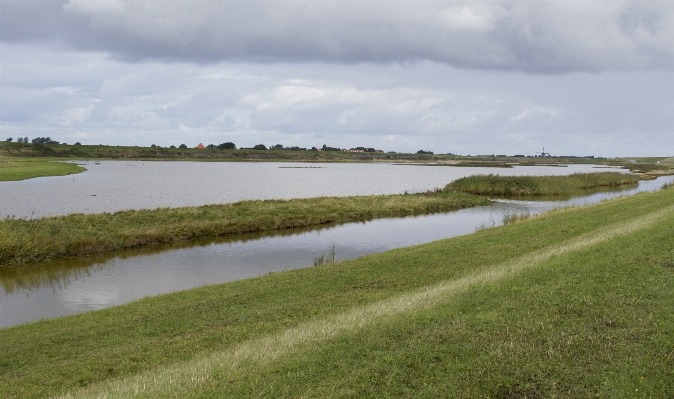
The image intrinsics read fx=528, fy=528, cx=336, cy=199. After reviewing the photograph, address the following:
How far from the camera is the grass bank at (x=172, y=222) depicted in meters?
24.6

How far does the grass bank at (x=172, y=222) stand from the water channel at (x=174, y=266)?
115cm

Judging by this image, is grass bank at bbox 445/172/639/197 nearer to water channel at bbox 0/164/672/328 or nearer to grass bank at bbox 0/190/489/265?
grass bank at bbox 0/190/489/265

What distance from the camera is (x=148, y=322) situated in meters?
12.7

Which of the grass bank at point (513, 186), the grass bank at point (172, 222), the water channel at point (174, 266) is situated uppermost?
the grass bank at point (513, 186)

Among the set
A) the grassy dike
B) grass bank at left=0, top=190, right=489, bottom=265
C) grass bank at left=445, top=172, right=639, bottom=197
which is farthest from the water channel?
grass bank at left=445, top=172, right=639, bottom=197

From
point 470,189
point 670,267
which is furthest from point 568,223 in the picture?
point 470,189

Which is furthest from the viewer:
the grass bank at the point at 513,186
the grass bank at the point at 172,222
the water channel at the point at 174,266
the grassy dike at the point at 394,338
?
the grass bank at the point at 513,186

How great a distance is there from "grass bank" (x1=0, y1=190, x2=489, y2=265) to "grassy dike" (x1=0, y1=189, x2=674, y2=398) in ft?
40.5

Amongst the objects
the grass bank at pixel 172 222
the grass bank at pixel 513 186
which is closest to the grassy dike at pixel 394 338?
the grass bank at pixel 172 222

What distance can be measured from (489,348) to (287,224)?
2970 cm

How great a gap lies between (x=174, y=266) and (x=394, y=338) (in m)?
17.5

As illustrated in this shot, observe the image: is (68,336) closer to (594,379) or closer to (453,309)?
(453,309)

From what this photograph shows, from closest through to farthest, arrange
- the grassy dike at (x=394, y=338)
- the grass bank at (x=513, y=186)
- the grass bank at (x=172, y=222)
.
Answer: the grassy dike at (x=394, y=338)
the grass bank at (x=172, y=222)
the grass bank at (x=513, y=186)

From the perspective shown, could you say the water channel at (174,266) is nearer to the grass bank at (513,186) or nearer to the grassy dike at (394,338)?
the grassy dike at (394,338)
